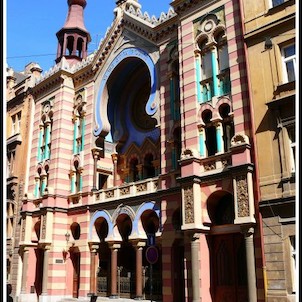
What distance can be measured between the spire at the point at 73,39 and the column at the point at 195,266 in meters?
20.2

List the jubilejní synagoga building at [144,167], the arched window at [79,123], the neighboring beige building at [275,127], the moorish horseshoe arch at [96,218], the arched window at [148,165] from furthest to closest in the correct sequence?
the arched window at [79,123] → the arched window at [148,165] → the moorish horseshoe arch at [96,218] → the jubilejní synagoga building at [144,167] → the neighboring beige building at [275,127]

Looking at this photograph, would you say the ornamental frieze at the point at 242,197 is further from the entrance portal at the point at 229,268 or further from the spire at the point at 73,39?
the spire at the point at 73,39

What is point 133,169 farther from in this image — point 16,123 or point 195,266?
point 16,123

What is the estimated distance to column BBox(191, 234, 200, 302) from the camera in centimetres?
1664

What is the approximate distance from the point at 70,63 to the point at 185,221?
62.7 feet

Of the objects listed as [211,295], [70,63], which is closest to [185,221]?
[211,295]

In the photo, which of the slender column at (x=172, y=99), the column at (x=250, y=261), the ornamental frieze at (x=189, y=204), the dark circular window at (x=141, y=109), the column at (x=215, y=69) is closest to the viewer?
the column at (x=250, y=261)

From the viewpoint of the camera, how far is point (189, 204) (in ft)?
58.3

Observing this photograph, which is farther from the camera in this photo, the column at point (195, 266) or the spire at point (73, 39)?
the spire at point (73, 39)

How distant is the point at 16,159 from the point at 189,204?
18.7m

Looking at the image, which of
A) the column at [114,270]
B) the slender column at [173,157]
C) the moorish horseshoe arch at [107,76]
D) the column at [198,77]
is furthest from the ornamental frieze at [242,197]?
the moorish horseshoe arch at [107,76]

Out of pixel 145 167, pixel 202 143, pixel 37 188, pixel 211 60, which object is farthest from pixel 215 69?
pixel 37 188

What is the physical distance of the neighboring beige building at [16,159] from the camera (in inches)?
1136

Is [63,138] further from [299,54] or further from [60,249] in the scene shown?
[299,54]
